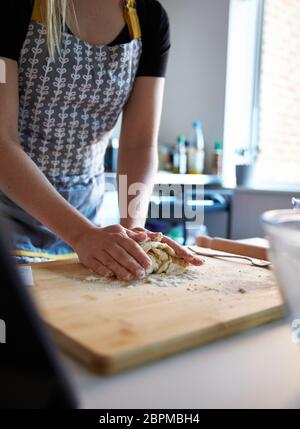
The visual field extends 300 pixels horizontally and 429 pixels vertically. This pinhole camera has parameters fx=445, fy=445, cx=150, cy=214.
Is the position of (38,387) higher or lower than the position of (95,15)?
lower

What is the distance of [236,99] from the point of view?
8.89 feet

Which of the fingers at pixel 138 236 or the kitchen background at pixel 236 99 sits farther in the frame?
the kitchen background at pixel 236 99

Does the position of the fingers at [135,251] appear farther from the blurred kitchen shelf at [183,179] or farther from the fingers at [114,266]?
the blurred kitchen shelf at [183,179]

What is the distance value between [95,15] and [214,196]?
5.07 ft

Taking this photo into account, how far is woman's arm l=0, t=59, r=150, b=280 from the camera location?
0.79 metres

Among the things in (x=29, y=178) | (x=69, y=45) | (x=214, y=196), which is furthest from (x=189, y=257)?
(x=214, y=196)

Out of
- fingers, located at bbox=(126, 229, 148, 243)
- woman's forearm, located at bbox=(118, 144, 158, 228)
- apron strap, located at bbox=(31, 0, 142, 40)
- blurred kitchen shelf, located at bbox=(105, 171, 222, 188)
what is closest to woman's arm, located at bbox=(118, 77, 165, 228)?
woman's forearm, located at bbox=(118, 144, 158, 228)

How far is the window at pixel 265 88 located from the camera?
2607mm

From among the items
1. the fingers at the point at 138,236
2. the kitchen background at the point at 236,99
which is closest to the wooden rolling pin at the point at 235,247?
the fingers at the point at 138,236

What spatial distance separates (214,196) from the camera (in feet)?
8.14

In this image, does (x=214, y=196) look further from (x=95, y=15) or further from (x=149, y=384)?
(x=149, y=384)

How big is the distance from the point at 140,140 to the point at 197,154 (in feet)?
4.82

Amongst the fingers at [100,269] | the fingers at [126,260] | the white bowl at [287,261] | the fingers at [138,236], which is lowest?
the fingers at [100,269]

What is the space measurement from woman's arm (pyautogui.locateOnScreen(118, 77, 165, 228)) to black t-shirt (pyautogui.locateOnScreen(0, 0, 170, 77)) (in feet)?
0.14
